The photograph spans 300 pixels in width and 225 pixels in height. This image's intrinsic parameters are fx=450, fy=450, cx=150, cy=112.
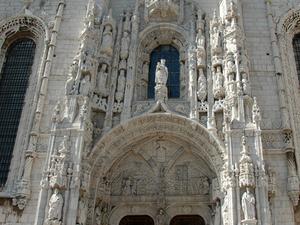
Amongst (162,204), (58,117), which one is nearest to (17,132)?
(58,117)

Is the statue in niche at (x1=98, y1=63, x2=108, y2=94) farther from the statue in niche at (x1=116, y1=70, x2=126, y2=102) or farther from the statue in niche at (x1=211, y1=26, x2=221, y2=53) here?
the statue in niche at (x1=211, y1=26, x2=221, y2=53)

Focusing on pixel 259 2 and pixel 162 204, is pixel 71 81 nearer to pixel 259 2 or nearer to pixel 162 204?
pixel 162 204

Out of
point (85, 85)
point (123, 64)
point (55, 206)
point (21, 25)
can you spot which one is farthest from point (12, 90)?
point (55, 206)

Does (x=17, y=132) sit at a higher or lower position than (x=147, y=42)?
lower

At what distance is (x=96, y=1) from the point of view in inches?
768

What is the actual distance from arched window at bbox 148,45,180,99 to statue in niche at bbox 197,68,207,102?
1.23m

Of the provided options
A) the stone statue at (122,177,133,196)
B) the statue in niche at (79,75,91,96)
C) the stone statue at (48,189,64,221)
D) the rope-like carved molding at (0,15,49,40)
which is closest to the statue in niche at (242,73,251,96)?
the stone statue at (122,177,133,196)

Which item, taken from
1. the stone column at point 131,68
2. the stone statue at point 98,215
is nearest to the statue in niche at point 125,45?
the stone column at point 131,68

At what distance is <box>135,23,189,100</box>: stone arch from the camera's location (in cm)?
1869

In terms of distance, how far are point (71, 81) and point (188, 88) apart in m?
4.46

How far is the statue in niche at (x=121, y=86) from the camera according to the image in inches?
675

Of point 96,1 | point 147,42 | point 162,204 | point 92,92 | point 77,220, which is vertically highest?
point 96,1

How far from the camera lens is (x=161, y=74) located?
56.9 ft

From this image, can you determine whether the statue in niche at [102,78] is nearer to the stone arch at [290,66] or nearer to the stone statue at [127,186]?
the stone statue at [127,186]
